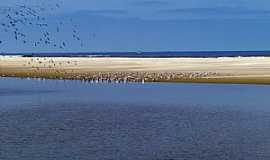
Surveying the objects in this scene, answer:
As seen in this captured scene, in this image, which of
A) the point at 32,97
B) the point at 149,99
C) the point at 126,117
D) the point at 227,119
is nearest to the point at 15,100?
the point at 32,97

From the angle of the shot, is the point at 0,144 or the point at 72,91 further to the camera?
the point at 72,91

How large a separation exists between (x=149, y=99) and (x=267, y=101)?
8.61 meters

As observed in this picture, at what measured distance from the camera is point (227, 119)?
35125 mm

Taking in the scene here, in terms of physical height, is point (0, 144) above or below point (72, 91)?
above

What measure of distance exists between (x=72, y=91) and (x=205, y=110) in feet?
66.3

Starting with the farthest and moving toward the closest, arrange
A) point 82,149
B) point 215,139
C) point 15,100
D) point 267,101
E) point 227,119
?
1. point 15,100
2. point 267,101
3. point 227,119
4. point 215,139
5. point 82,149

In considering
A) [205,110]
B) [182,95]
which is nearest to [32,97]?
[182,95]

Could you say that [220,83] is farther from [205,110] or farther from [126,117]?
[126,117]

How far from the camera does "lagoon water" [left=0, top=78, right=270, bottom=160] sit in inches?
964

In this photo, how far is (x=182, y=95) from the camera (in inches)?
2039

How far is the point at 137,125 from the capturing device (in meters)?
32.6

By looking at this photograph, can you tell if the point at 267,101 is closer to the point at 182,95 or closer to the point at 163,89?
the point at 182,95

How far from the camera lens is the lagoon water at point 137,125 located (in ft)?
80.3

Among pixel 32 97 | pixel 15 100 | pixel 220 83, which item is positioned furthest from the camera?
pixel 220 83
